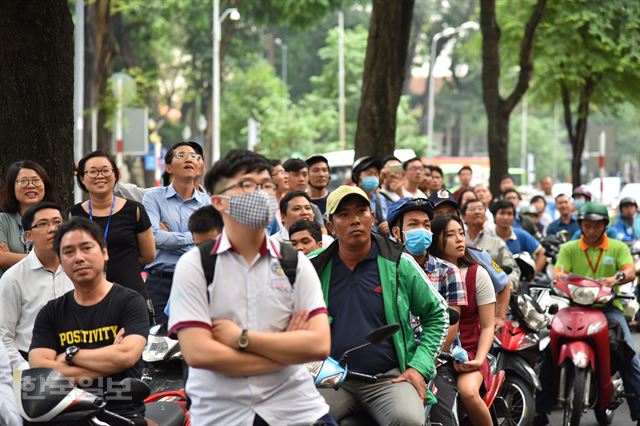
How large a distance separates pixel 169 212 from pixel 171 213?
2 centimetres

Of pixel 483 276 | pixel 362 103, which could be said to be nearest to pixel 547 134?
pixel 362 103

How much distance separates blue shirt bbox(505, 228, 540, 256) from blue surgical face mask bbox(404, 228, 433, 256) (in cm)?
583

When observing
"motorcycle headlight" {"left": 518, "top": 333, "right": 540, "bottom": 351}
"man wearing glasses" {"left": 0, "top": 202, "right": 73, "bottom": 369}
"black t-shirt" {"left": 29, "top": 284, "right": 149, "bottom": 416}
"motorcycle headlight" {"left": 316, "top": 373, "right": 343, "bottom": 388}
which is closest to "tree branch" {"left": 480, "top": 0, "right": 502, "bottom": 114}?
"motorcycle headlight" {"left": 518, "top": 333, "right": 540, "bottom": 351}

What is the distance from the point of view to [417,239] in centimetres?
716

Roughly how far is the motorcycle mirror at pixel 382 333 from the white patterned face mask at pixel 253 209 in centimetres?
121

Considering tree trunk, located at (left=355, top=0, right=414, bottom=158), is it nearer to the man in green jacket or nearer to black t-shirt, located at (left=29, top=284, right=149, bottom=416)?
the man in green jacket

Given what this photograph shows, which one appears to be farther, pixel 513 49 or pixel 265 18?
pixel 265 18

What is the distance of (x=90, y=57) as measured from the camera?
26938 mm

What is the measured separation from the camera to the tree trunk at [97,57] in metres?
25.8

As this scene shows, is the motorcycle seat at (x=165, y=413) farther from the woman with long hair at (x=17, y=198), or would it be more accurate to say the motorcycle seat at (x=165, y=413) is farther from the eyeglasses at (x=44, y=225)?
the woman with long hair at (x=17, y=198)

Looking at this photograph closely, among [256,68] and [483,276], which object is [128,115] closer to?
[483,276]

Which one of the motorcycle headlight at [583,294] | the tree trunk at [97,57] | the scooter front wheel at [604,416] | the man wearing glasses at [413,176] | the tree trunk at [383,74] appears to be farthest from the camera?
the tree trunk at [97,57]

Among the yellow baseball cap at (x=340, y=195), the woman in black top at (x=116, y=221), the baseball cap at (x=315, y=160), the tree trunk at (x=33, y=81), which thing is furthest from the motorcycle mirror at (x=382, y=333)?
the baseball cap at (x=315, y=160)

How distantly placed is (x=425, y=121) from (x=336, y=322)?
230ft
